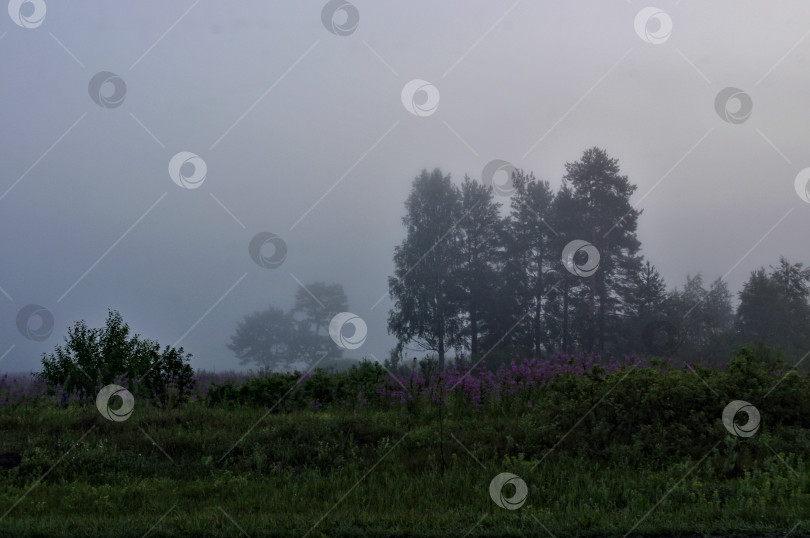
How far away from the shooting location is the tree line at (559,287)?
3039cm

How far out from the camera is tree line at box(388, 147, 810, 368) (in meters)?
30.4

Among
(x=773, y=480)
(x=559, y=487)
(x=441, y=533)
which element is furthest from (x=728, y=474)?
(x=441, y=533)

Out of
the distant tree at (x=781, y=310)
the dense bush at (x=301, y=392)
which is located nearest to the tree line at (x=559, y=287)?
the distant tree at (x=781, y=310)

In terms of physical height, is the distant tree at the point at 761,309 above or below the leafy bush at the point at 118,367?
above

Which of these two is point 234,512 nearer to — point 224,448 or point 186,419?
point 224,448

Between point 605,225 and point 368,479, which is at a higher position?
point 605,225

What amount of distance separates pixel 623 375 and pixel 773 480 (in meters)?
3.20

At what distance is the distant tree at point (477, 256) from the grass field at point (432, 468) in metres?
17.8

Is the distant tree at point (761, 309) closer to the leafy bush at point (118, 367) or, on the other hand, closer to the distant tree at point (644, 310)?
the distant tree at point (644, 310)

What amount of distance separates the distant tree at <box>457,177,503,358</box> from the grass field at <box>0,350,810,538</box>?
58.3 feet

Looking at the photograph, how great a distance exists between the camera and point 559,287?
3120cm

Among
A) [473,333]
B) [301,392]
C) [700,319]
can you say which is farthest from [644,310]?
[301,392]

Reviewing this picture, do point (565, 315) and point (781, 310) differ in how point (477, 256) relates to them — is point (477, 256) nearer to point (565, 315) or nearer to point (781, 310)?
point (565, 315)

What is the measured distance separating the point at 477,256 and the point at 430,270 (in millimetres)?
2323
